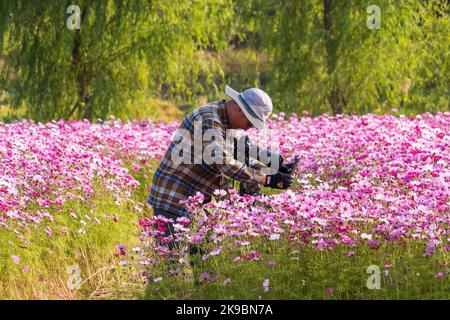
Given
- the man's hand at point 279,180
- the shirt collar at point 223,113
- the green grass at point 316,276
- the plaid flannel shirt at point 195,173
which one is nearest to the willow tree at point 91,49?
the plaid flannel shirt at point 195,173

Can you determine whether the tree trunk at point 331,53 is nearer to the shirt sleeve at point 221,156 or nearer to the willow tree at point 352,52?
the willow tree at point 352,52

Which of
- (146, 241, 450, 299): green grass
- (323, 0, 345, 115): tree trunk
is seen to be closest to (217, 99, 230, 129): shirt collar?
(146, 241, 450, 299): green grass

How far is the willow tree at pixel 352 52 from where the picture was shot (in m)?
13.6

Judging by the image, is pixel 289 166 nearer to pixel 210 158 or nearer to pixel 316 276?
pixel 210 158

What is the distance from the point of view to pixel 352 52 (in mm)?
13906

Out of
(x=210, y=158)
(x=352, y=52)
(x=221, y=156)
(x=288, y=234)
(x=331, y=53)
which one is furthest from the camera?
(x=331, y=53)

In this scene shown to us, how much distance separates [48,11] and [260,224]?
9327mm

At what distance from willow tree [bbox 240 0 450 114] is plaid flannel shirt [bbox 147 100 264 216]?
26.9 ft

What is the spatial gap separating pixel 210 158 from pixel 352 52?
28.8ft

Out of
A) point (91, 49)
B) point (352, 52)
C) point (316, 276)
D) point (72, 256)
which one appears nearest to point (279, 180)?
point (316, 276)

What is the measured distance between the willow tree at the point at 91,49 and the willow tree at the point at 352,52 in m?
1.38

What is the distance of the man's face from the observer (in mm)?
5688
